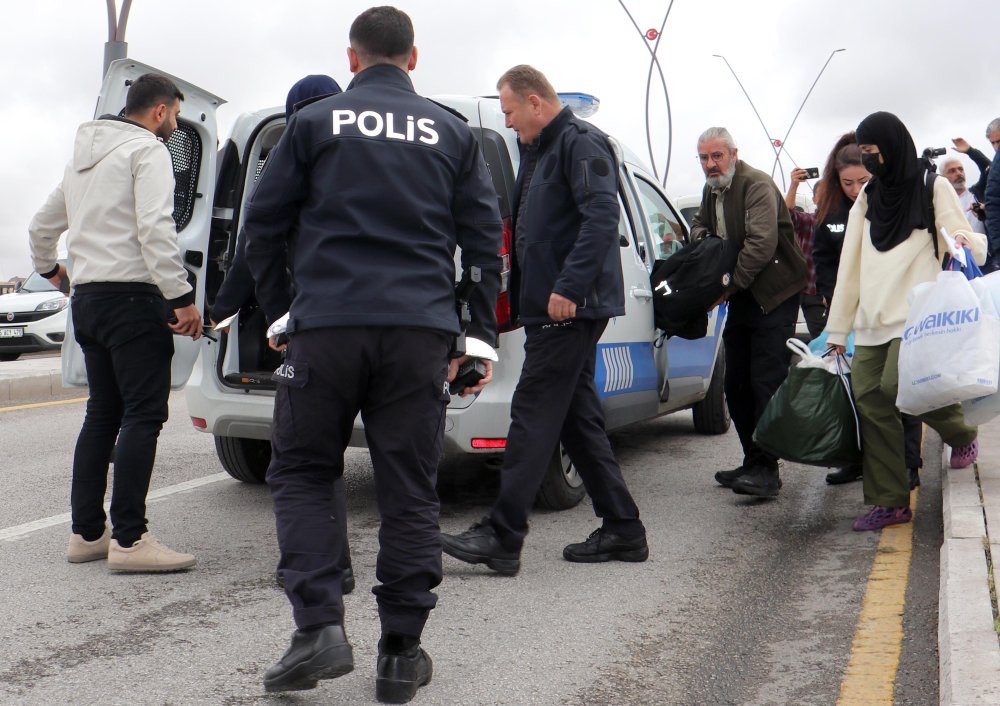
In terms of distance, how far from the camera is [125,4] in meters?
16.2

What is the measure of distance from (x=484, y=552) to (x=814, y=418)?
5.83 feet

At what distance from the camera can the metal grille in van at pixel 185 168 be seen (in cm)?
486

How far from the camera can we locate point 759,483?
5.85m

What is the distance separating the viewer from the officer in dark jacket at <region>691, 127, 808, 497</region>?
18.8 feet

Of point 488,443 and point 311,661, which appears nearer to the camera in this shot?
point 311,661

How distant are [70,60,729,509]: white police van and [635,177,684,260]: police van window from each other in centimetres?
11

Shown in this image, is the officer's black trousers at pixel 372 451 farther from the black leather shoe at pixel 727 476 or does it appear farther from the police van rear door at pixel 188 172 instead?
the black leather shoe at pixel 727 476

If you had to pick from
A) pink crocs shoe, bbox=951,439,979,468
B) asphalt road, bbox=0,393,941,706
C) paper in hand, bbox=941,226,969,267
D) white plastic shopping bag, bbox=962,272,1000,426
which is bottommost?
asphalt road, bbox=0,393,941,706

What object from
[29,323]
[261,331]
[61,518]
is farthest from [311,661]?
[29,323]

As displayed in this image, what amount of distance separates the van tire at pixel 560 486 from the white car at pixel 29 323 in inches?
475

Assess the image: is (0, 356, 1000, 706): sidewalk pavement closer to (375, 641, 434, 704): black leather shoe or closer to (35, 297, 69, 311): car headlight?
(375, 641, 434, 704): black leather shoe

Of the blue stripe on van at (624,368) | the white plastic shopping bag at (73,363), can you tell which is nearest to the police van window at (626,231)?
the blue stripe on van at (624,368)

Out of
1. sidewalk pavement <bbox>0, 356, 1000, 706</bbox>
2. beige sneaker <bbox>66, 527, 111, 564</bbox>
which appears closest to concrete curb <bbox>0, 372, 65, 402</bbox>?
beige sneaker <bbox>66, 527, 111, 564</bbox>

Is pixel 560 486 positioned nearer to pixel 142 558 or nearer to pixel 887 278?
pixel 887 278
